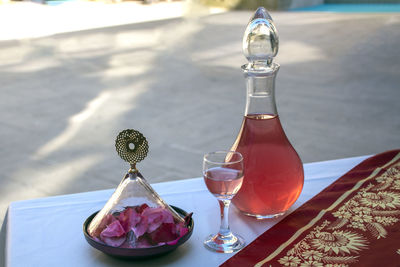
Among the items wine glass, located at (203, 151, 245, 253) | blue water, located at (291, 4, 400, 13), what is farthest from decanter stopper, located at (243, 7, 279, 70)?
blue water, located at (291, 4, 400, 13)

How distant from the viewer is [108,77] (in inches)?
179

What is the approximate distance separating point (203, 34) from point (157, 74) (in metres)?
2.64

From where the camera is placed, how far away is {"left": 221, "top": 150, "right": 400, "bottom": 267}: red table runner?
26.2 inches

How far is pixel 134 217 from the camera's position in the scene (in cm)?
66

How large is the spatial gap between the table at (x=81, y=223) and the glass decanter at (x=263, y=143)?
0.04m

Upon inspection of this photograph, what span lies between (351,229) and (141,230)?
299 millimetres

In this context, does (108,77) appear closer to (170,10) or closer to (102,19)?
(102,19)

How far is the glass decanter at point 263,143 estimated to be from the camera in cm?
75

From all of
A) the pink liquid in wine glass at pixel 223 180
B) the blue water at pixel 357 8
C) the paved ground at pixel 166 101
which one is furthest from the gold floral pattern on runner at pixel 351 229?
the blue water at pixel 357 8

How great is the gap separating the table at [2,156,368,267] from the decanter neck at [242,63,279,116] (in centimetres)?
16

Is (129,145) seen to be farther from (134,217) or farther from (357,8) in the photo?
(357,8)

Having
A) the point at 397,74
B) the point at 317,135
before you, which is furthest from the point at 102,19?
the point at 317,135

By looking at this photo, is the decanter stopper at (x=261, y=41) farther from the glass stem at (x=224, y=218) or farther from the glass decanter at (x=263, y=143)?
the glass stem at (x=224, y=218)

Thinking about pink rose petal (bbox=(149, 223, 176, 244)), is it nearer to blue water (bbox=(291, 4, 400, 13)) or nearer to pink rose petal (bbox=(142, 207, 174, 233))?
pink rose petal (bbox=(142, 207, 174, 233))
